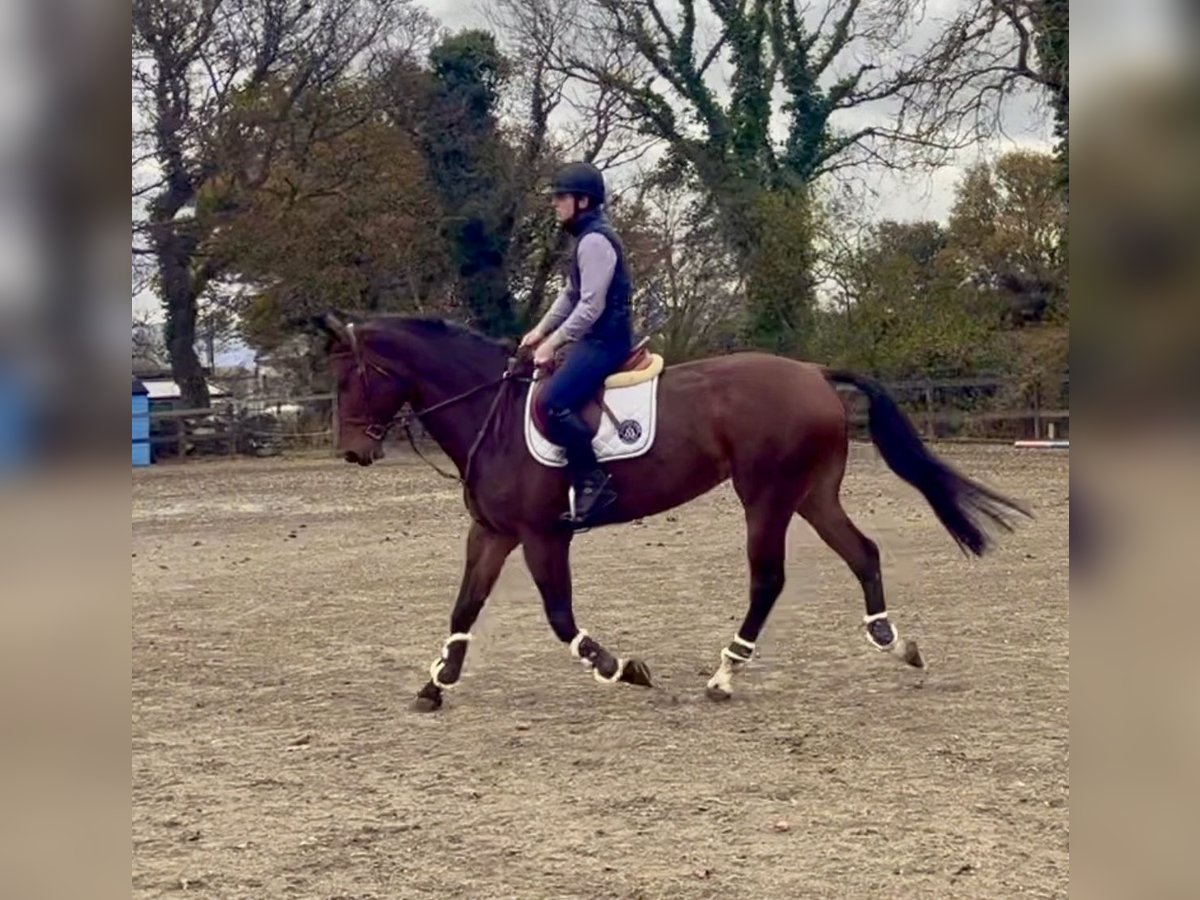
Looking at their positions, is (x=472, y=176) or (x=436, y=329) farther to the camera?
(x=472, y=176)

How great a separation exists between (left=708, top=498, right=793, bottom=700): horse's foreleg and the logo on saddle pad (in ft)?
2.04

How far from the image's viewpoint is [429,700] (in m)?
5.78

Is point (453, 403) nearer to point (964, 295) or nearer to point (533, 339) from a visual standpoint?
point (533, 339)

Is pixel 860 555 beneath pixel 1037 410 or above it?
beneath

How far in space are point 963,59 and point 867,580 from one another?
16.6m

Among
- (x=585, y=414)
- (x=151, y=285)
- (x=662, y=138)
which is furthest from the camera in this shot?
(x=662, y=138)

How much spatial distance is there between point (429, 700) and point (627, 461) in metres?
1.42

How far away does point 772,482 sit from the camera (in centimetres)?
587

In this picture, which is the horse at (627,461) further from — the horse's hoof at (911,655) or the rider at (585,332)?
the rider at (585,332)

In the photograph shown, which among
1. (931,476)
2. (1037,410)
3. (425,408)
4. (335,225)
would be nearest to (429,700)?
(425,408)
